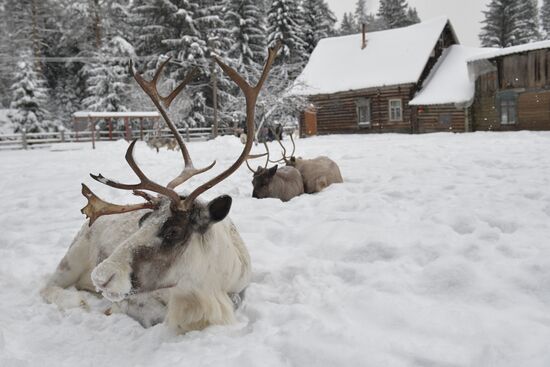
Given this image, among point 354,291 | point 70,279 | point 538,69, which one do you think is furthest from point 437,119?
point 70,279

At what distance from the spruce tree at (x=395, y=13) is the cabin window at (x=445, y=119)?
27.3 m

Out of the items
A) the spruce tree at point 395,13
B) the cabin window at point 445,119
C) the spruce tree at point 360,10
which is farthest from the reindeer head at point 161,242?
the spruce tree at point 360,10

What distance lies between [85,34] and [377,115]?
26646 millimetres

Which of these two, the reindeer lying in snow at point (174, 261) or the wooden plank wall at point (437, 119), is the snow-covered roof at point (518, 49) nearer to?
the wooden plank wall at point (437, 119)

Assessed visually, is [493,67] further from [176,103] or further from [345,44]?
[176,103]

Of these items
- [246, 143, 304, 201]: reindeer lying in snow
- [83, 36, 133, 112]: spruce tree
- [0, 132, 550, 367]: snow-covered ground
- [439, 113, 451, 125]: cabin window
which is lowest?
[0, 132, 550, 367]: snow-covered ground

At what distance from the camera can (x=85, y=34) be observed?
1432 inches

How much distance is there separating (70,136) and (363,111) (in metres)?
21.1

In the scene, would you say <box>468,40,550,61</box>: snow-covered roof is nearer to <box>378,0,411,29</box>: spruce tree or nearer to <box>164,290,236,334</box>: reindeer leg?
<box>164,290,236,334</box>: reindeer leg

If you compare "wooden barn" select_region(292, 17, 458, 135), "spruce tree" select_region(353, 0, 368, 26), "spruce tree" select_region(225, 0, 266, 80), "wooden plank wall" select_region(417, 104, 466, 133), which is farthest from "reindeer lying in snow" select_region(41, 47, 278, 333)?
"spruce tree" select_region(353, 0, 368, 26)

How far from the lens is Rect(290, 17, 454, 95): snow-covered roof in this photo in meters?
24.6

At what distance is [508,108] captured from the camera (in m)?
21.5

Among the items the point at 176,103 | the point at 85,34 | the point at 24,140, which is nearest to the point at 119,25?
the point at 85,34

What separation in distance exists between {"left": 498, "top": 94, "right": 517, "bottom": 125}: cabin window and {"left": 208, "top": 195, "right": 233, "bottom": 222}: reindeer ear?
22.8 m
